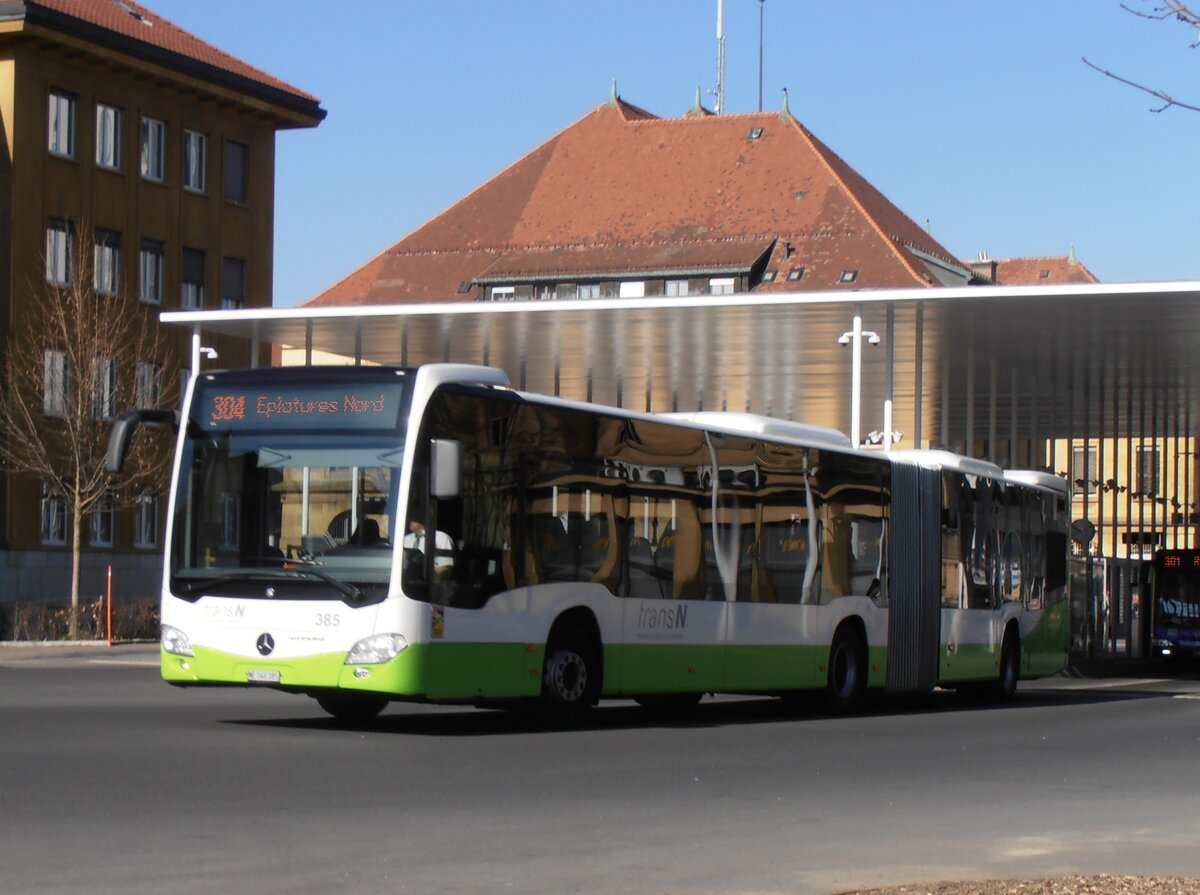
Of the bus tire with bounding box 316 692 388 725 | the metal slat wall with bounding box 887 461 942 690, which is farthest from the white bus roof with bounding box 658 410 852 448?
the bus tire with bounding box 316 692 388 725

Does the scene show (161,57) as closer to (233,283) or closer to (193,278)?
(193,278)

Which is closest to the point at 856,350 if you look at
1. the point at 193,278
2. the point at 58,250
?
the point at 58,250

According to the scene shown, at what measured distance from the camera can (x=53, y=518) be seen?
167ft

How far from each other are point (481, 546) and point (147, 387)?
103 feet

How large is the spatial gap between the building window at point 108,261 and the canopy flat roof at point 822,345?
11.9m

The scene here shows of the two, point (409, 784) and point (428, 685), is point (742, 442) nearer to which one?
point (428, 685)

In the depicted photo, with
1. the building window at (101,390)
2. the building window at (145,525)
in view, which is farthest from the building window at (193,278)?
the building window at (101,390)

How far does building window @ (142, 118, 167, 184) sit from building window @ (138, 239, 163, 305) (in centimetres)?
162

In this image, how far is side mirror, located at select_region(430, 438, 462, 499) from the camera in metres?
15.9

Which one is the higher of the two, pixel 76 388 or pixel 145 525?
pixel 76 388

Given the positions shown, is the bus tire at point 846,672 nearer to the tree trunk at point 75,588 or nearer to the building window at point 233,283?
the tree trunk at point 75,588

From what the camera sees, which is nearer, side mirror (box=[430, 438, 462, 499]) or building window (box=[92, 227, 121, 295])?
side mirror (box=[430, 438, 462, 499])

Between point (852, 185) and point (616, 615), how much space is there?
54.2 m

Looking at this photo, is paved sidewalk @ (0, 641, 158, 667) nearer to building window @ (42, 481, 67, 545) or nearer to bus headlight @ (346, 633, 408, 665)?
building window @ (42, 481, 67, 545)
